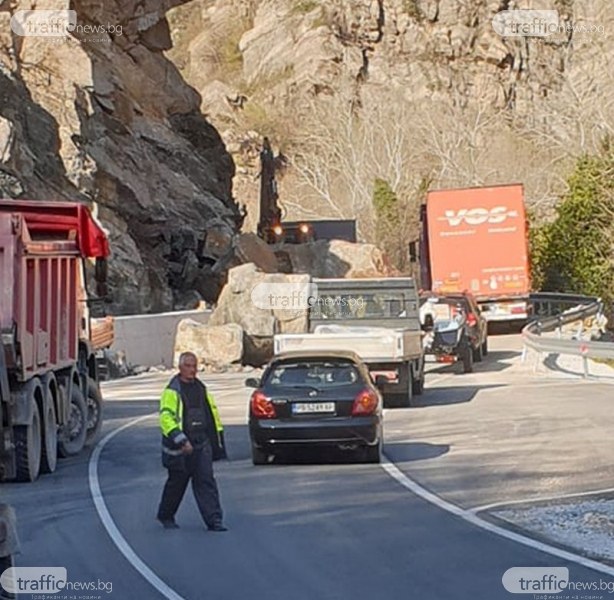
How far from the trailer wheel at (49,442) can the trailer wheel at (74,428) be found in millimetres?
1117

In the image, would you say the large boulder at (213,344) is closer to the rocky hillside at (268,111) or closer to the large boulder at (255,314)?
the large boulder at (255,314)

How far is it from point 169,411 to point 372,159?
69.7 meters

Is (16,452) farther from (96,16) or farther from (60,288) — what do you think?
(96,16)

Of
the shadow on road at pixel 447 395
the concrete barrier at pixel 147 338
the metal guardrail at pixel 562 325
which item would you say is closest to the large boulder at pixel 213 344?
the concrete barrier at pixel 147 338

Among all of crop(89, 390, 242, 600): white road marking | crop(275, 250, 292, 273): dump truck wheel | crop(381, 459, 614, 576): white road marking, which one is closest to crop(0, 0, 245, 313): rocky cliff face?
crop(275, 250, 292, 273): dump truck wheel

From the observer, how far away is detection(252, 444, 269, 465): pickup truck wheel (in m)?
16.8

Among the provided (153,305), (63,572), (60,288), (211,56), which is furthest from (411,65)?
(63,572)

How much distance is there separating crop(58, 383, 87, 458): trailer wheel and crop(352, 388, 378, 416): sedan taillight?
414 cm

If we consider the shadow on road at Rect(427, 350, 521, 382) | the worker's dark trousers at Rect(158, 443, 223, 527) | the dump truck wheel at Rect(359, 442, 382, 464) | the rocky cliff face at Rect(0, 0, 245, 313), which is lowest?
the shadow on road at Rect(427, 350, 521, 382)

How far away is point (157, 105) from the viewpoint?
57.0m

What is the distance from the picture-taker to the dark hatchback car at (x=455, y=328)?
32062 mm

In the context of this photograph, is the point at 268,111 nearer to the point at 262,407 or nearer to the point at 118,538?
the point at 262,407

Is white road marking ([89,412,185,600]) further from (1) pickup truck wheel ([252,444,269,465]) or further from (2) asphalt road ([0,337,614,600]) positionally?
(1) pickup truck wheel ([252,444,269,465])

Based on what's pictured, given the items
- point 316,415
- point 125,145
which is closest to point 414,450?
point 316,415
